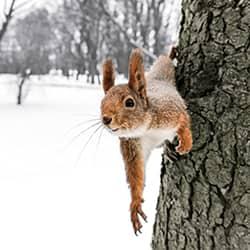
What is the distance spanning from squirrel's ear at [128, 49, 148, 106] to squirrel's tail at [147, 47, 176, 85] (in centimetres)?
15

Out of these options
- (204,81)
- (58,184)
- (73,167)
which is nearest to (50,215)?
(58,184)

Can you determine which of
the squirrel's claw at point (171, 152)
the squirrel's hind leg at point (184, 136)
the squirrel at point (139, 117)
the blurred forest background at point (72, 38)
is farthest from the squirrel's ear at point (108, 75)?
the blurred forest background at point (72, 38)

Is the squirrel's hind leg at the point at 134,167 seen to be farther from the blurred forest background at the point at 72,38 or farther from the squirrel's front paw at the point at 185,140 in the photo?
the blurred forest background at the point at 72,38

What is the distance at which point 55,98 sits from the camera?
31.9ft

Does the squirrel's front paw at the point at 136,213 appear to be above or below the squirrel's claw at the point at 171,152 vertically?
below

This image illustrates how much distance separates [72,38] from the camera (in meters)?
13.9

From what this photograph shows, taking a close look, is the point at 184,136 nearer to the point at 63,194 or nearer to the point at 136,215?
the point at 136,215

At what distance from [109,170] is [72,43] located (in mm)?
10971

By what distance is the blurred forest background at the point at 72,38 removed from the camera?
9.45 meters

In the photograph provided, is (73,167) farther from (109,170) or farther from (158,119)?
(158,119)

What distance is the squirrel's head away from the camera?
0.48 meters

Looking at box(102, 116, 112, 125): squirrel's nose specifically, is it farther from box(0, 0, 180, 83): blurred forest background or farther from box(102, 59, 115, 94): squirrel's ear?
box(0, 0, 180, 83): blurred forest background

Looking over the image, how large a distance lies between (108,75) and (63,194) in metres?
2.87

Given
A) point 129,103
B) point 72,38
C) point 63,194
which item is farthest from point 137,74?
point 72,38
